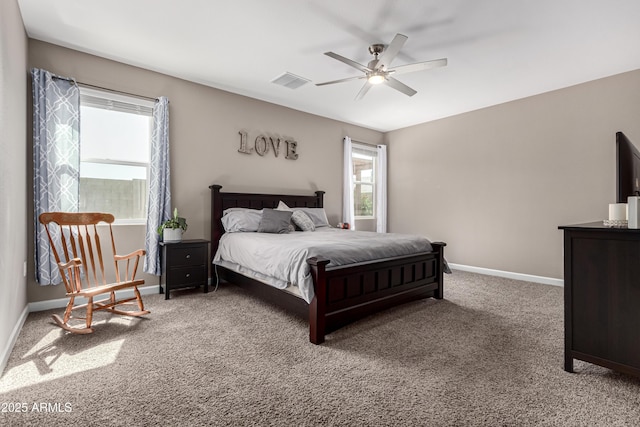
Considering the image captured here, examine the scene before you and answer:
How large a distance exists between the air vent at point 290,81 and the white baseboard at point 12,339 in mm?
3655

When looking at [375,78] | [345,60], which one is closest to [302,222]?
[375,78]

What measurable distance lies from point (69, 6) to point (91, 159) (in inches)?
60.0

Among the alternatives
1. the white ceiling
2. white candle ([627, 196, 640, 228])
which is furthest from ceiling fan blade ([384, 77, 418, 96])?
white candle ([627, 196, 640, 228])

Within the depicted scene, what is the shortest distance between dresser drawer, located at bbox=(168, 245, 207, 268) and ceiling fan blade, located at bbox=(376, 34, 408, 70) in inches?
115

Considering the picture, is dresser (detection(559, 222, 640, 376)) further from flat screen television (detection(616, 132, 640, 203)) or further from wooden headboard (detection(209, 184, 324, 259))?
wooden headboard (detection(209, 184, 324, 259))

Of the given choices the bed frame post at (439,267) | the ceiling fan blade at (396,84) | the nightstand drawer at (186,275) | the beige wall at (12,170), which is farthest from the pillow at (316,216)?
the beige wall at (12,170)

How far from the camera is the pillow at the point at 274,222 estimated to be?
411cm

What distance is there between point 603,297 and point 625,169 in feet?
2.63

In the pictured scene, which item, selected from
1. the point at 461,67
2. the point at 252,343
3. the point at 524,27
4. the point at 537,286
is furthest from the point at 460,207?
the point at 252,343

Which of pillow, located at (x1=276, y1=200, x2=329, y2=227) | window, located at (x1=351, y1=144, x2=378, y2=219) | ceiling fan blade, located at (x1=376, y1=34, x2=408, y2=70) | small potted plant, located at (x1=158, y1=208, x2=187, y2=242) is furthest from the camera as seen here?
window, located at (x1=351, y1=144, x2=378, y2=219)

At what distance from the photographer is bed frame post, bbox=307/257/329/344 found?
2.48m

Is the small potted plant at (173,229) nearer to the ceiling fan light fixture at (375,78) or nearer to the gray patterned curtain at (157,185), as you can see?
the gray patterned curtain at (157,185)

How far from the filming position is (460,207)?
554cm

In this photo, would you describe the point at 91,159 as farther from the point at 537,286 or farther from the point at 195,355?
the point at 537,286
